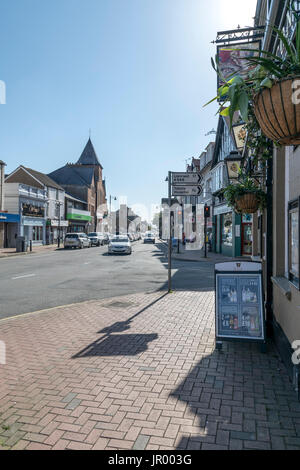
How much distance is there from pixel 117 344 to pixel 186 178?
545 centimetres

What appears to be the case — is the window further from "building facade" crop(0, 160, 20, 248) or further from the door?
"building facade" crop(0, 160, 20, 248)

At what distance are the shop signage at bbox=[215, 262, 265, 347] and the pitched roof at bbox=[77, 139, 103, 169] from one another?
78.7 meters

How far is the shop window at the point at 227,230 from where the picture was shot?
85.6ft

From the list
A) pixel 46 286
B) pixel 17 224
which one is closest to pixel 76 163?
pixel 17 224

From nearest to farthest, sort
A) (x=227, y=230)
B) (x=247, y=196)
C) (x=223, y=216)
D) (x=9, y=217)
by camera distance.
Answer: (x=247, y=196), (x=227, y=230), (x=223, y=216), (x=9, y=217)

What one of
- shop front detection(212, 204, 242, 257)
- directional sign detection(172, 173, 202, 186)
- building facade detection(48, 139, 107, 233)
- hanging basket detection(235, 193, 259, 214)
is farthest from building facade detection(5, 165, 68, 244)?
hanging basket detection(235, 193, 259, 214)

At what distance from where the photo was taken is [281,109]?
7.25ft

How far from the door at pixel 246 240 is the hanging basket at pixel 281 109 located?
2206 centimetres

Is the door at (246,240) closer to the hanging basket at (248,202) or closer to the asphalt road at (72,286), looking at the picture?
the asphalt road at (72,286)

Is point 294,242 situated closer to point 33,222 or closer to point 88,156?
point 33,222

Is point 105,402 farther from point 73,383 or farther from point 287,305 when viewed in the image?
point 287,305

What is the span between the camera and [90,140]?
274ft

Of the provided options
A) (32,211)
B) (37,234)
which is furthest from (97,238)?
(32,211)

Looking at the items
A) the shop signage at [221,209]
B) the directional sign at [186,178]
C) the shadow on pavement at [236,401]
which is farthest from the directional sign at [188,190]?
the shop signage at [221,209]
